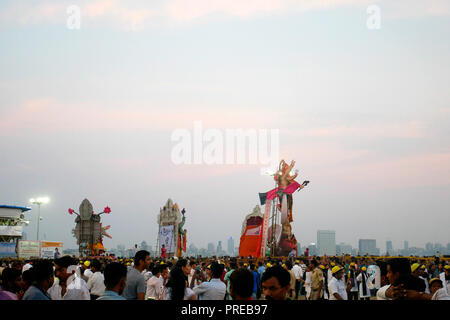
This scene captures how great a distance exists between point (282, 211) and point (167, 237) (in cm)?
1296

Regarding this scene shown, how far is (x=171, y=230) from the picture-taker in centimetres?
5369

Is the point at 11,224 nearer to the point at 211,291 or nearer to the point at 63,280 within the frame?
the point at 63,280

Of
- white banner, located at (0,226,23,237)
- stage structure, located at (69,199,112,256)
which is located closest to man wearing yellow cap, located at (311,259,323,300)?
stage structure, located at (69,199,112,256)

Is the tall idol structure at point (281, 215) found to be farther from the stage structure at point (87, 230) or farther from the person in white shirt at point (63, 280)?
the person in white shirt at point (63, 280)

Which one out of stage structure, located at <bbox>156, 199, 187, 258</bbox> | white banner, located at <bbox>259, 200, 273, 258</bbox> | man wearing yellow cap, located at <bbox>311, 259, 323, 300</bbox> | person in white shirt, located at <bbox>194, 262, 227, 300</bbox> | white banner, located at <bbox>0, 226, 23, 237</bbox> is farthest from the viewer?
white banner, located at <bbox>0, 226, 23, 237</bbox>

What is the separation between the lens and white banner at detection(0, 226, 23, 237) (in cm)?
6088

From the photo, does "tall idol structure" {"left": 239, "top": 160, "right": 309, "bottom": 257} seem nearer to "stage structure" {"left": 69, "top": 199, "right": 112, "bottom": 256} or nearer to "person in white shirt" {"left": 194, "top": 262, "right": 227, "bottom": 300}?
"stage structure" {"left": 69, "top": 199, "right": 112, "bottom": 256}

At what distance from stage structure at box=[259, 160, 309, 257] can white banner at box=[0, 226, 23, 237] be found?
105 feet

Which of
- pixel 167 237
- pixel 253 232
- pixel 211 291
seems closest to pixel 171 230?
pixel 167 237

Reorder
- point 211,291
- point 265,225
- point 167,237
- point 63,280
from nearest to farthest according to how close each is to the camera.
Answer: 1. point 211,291
2. point 63,280
3. point 265,225
4. point 167,237
